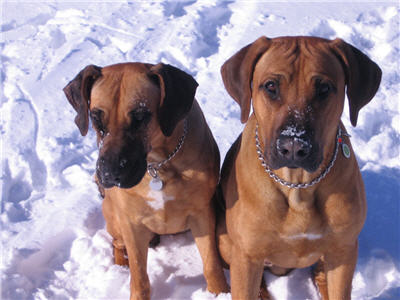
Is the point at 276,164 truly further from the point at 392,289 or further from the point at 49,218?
the point at 49,218

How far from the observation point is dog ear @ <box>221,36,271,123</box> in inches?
87.1

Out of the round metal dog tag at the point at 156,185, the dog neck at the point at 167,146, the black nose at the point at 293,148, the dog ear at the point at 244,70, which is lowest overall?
the round metal dog tag at the point at 156,185

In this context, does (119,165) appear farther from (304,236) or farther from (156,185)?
(304,236)

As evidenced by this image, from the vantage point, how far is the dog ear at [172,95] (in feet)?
7.75

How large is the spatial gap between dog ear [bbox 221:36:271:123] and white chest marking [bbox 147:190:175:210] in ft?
2.17

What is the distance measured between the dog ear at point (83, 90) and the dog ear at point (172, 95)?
1.09ft

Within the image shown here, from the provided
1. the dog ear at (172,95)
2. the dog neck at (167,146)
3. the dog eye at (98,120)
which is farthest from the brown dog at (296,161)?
the dog eye at (98,120)

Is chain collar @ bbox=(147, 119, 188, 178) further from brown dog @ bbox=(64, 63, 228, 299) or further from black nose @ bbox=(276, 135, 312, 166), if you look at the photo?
black nose @ bbox=(276, 135, 312, 166)

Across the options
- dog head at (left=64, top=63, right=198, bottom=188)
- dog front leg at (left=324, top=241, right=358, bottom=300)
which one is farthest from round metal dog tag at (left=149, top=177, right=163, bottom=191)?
dog front leg at (left=324, top=241, right=358, bottom=300)

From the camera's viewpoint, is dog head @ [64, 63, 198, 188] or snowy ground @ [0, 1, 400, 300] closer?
dog head @ [64, 63, 198, 188]

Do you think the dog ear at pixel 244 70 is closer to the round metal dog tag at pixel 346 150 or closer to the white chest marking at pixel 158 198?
the round metal dog tag at pixel 346 150

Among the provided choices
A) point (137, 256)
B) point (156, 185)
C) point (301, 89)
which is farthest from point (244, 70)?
point (137, 256)

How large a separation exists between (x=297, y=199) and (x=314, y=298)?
41.1 inches

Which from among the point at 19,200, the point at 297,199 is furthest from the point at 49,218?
the point at 297,199
